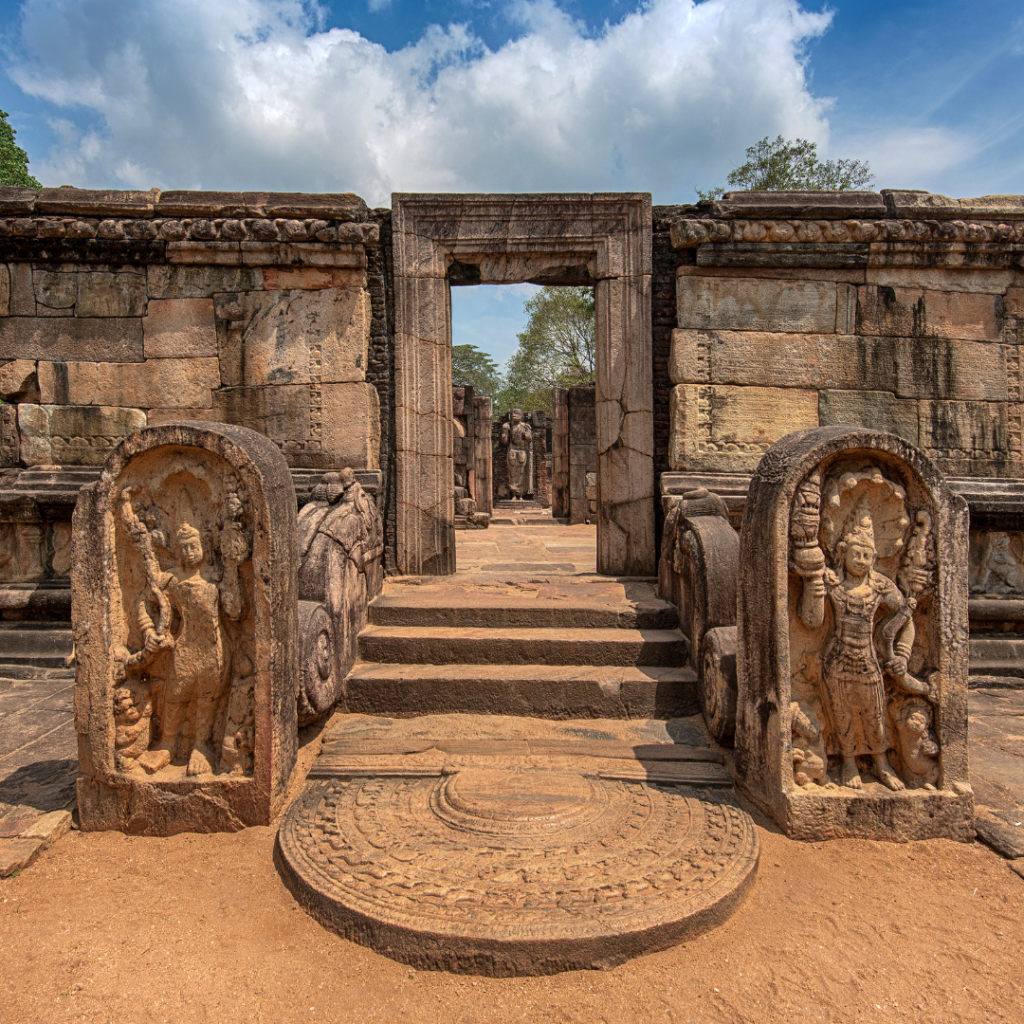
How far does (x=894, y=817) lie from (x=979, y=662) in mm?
2576

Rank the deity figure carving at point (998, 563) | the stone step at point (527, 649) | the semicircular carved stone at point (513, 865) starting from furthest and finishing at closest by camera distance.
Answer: the deity figure carving at point (998, 563)
the stone step at point (527, 649)
the semicircular carved stone at point (513, 865)

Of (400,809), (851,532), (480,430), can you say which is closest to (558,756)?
(400,809)

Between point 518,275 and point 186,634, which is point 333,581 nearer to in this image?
point 186,634

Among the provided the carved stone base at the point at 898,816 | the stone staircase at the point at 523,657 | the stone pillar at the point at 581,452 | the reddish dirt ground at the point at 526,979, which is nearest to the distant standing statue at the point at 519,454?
the stone pillar at the point at 581,452

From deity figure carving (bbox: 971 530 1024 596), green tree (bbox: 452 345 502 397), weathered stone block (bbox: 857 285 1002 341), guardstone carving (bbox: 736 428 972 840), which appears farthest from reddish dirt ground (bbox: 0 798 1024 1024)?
green tree (bbox: 452 345 502 397)

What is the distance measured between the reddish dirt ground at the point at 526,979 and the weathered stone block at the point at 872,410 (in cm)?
347

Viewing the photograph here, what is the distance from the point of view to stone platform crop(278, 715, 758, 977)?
1.96 m

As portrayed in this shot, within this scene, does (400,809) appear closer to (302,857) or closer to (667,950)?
(302,857)

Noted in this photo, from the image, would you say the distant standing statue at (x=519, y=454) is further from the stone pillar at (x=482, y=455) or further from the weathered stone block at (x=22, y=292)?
the weathered stone block at (x=22, y=292)

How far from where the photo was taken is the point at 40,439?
5211 mm

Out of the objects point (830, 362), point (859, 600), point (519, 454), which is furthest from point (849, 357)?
point (519, 454)

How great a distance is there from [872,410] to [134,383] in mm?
5643

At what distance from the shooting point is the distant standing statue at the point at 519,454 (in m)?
18.4

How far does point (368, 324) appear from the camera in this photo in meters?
5.29
